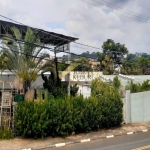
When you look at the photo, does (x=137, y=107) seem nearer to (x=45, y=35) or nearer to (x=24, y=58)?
(x=24, y=58)

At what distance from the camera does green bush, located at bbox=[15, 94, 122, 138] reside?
446 inches

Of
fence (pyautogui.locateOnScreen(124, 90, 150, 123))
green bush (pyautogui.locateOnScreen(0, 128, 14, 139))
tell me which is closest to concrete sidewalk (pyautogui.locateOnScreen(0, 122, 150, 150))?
green bush (pyautogui.locateOnScreen(0, 128, 14, 139))

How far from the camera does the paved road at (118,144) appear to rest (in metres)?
10.5

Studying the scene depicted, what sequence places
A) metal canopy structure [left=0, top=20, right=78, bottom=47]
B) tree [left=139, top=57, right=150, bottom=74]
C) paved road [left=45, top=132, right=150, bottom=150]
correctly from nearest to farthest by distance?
1. paved road [left=45, top=132, right=150, bottom=150]
2. metal canopy structure [left=0, top=20, right=78, bottom=47]
3. tree [left=139, top=57, right=150, bottom=74]

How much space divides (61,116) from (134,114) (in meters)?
5.75

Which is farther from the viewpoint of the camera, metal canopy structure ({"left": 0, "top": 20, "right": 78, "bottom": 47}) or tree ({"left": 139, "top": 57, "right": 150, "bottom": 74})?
tree ({"left": 139, "top": 57, "right": 150, "bottom": 74})

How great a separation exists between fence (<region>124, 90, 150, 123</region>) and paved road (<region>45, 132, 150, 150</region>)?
2.76 metres

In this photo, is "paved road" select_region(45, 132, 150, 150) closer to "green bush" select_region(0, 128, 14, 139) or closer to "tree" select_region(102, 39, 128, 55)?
"green bush" select_region(0, 128, 14, 139)

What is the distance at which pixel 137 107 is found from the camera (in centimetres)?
1612

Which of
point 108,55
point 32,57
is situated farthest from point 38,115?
point 108,55

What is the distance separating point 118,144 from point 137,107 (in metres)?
5.44

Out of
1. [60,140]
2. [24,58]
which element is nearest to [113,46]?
[24,58]

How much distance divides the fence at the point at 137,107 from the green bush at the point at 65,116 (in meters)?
1.40

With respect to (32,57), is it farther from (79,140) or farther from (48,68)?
(79,140)
